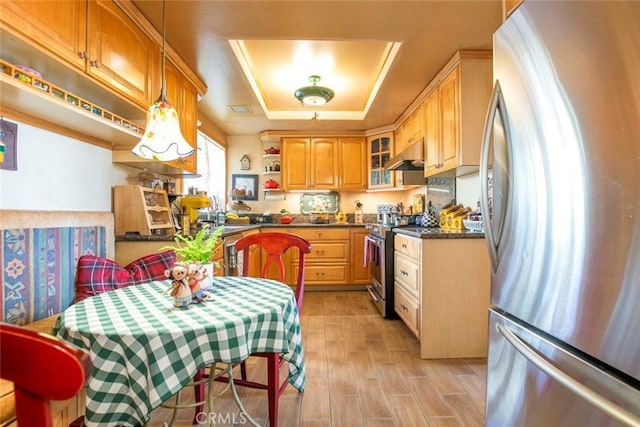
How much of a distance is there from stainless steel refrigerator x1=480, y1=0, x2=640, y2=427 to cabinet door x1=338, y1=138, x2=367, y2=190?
145 inches

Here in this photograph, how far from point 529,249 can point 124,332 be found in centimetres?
121

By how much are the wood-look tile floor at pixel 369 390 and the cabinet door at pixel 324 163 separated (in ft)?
8.06

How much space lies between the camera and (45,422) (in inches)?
17.4

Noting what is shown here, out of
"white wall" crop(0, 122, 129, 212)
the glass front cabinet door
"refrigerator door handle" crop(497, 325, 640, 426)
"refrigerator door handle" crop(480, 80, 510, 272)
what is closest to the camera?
"refrigerator door handle" crop(497, 325, 640, 426)

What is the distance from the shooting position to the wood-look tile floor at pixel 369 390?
160 centimetres

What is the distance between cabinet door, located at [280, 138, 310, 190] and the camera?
4.73m

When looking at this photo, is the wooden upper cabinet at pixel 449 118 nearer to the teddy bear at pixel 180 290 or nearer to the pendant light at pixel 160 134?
the pendant light at pixel 160 134

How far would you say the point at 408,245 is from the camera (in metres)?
2.66

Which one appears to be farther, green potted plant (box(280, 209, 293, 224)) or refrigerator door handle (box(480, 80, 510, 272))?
green potted plant (box(280, 209, 293, 224))

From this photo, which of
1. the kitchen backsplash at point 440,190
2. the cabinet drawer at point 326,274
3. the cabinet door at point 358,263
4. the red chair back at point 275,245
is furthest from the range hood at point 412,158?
the red chair back at point 275,245

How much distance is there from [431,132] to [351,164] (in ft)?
5.95

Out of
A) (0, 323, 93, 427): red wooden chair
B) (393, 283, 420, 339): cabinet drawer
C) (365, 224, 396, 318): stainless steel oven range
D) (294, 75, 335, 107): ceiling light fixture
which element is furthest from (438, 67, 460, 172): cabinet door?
(0, 323, 93, 427): red wooden chair

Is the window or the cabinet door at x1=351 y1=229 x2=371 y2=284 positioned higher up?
the window

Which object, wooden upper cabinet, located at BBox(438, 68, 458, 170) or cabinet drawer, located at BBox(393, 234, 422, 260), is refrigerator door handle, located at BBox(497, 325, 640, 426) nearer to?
cabinet drawer, located at BBox(393, 234, 422, 260)
